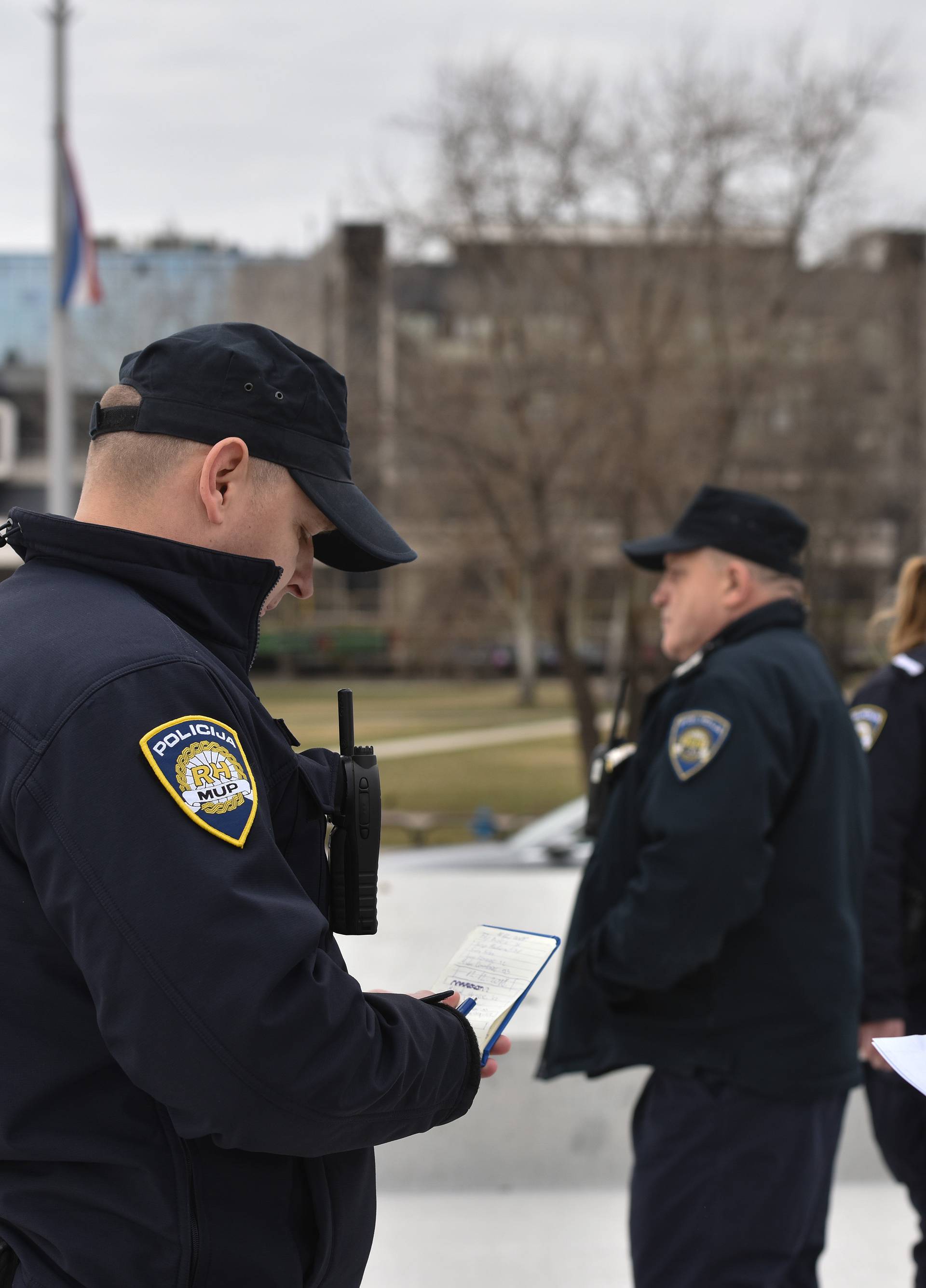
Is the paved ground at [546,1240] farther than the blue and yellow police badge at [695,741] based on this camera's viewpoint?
Yes

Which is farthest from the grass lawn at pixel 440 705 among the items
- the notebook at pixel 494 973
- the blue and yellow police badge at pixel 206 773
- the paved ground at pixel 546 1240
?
the blue and yellow police badge at pixel 206 773

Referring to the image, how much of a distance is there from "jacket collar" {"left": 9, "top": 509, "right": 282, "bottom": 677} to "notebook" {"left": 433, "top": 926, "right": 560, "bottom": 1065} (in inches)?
18.7

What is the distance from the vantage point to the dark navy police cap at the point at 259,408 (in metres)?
1.25

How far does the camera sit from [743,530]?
2547 mm

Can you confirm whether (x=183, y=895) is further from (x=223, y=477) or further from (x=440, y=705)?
(x=440, y=705)

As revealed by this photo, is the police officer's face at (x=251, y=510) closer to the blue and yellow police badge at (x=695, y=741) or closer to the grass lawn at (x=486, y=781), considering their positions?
the blue and yellow police badge at (x=695, y=741)

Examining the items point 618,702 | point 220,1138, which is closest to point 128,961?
point 220,1138

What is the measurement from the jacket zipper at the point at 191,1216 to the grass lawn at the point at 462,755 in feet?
46.1

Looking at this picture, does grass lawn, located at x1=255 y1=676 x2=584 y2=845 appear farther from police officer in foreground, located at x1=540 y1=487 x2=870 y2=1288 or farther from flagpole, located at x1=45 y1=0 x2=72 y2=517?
police officer in foreground, located at x1=540 y1=487 x2=870 y2=1288

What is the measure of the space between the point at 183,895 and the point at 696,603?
172cm

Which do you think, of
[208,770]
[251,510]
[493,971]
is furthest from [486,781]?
[208,770]

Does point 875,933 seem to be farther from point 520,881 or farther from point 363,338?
point 363,338

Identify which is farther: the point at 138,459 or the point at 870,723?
the point at 870,723

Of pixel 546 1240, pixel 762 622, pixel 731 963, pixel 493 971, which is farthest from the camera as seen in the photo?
pixel 546 1240
